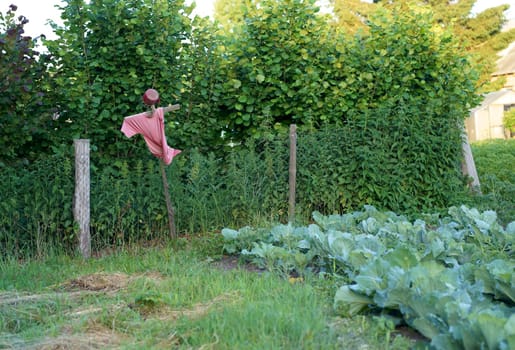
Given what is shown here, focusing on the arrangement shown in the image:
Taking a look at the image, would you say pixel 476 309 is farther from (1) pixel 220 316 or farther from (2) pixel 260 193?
(2) pixel 260 193

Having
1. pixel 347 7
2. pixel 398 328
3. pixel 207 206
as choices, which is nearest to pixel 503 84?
pixel 347 7

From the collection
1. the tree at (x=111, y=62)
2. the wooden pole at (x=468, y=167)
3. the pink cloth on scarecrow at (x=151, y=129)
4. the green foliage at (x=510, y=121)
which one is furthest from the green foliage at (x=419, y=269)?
the green foliage at (x=510, y=121)

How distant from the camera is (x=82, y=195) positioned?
5.98 meters

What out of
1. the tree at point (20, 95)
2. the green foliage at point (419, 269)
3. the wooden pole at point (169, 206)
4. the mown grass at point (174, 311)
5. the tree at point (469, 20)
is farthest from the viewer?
the tree at point (469, 20)

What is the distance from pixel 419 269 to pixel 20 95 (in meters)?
4.60

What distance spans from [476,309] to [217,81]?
17.4 feet

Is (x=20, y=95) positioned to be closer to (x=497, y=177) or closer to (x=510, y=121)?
(x=497, y=177)

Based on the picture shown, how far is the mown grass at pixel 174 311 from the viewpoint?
9.64 ft

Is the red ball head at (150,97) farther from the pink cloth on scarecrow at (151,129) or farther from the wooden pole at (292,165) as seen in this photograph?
the wooden pole at (292,165)

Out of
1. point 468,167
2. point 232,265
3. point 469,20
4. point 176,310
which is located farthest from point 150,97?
point 469,20

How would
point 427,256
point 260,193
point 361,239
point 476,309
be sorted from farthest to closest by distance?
point 260,193 → point 361,239 → point 427,256 → point 476,309

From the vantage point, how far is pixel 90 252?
5988 millimetres

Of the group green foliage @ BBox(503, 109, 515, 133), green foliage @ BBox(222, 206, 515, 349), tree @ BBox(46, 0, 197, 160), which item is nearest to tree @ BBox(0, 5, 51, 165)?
tree @ BBox(46, 0, 197, 160)

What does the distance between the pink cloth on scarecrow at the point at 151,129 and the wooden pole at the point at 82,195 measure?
51cm
